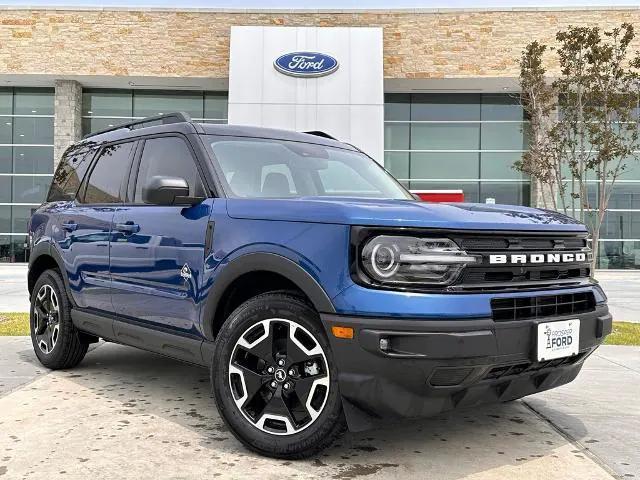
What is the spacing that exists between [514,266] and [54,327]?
12.6 ft

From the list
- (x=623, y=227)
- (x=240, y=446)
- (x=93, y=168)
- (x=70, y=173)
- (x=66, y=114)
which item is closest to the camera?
(x=240, y=446)

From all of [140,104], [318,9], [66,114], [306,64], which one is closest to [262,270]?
[306,64]

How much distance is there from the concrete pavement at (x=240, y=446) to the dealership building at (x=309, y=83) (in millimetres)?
17497

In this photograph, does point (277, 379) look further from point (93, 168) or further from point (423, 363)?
point (93, 168)

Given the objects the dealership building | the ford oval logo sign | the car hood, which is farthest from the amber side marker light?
the ford oval logo sign

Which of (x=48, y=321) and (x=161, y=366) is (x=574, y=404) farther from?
(x=48, y=321)

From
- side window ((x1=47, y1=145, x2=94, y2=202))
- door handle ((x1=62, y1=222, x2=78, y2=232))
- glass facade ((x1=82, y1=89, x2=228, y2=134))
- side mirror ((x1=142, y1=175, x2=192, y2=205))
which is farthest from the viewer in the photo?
glass facade ((x1=82, y1=89, x2=228, y2=134))

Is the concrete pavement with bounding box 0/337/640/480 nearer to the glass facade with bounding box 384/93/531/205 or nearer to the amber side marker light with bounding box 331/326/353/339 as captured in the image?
the amber side marker light with bounding box 331/326/353/339

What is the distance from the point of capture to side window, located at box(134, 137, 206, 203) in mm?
3672

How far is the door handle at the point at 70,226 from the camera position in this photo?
4627mm

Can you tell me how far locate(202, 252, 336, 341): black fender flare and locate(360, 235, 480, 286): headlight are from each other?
261 mm

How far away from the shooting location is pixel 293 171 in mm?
3996

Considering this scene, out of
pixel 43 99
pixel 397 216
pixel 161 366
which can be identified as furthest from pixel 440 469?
pixel 43 99

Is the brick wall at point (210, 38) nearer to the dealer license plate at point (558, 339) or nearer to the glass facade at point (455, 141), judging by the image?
the glass facade at point (455, 141)
